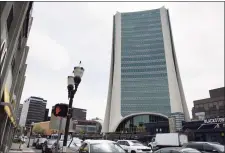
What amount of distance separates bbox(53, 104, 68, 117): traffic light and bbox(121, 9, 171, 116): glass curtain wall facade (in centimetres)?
8946

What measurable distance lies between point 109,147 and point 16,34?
8.32 m

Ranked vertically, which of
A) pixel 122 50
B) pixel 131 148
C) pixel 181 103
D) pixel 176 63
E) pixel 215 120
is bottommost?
pixel 131 148

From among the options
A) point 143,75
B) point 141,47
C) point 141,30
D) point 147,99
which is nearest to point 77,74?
point 147,99

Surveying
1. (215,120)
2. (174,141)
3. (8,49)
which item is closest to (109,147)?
(8,49)

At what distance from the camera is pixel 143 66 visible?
104812 mm

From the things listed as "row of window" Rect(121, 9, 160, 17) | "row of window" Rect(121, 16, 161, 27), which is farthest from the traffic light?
"row of window" Rect(121, 9, 160, 17)

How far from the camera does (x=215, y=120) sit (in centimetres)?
3766

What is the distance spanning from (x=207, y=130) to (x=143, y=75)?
65564 millimetres

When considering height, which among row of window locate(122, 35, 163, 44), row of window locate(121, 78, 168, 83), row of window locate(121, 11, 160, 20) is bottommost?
row of window locate(121, 78, 168, 83)

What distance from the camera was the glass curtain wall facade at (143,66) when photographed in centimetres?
9662

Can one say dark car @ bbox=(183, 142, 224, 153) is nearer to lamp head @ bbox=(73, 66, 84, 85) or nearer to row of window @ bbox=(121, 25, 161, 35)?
lamp head @ bbox=(73, 66, 84, 85)

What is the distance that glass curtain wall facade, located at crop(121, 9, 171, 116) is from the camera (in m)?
96.6

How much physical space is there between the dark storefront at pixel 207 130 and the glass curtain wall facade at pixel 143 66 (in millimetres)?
49842

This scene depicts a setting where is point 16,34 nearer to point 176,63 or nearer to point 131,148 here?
point 131,148
